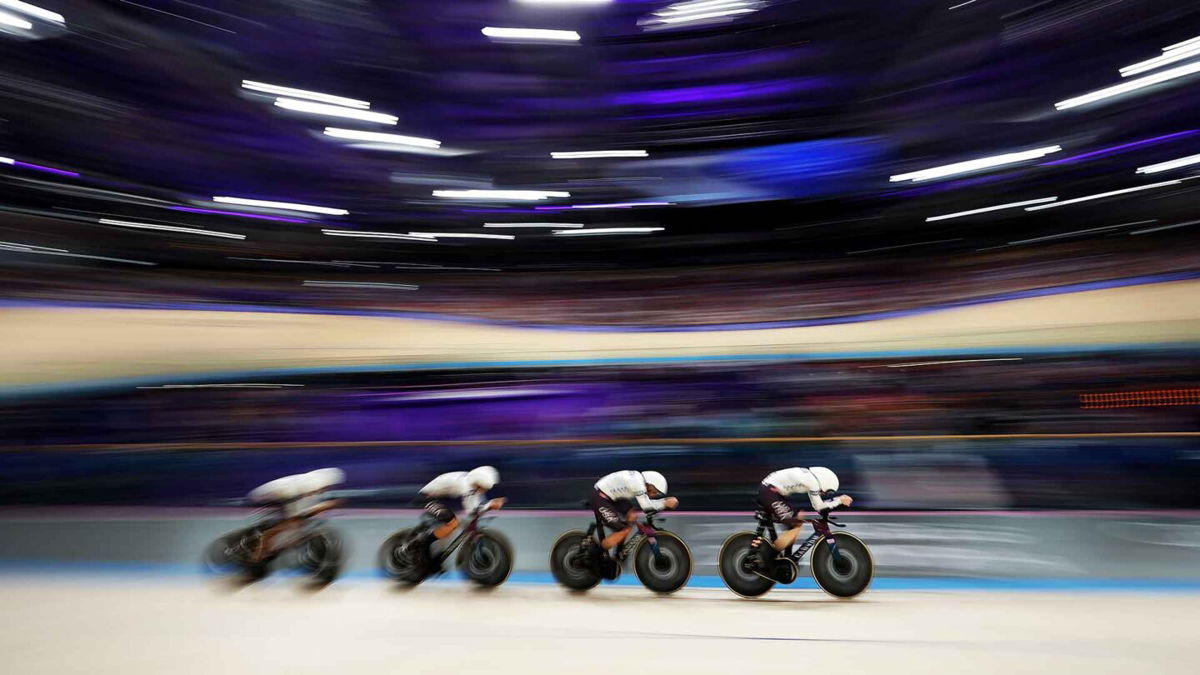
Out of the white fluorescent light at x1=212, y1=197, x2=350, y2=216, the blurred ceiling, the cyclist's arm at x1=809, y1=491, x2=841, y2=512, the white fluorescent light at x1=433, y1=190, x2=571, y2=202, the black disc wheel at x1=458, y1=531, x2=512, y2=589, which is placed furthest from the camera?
the white fluorescent light at x1=433, y1=190, x2=571, y2=202

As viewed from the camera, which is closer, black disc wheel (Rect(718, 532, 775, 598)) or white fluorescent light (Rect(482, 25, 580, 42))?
black disc wheel (Rect(718, 532, 775, 598))

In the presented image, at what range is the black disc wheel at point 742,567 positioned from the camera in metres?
3.64

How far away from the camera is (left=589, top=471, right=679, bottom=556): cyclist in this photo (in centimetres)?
374

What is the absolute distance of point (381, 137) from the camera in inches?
219

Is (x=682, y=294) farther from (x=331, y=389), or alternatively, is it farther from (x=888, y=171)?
(x=331, y=389)

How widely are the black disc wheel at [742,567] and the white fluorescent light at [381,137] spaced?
4.02m

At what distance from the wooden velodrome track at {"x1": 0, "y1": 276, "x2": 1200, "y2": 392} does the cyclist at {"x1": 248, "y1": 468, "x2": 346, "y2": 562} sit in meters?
1.33

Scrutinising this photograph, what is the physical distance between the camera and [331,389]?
5.24m

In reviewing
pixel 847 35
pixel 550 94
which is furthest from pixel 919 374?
pixel 550 94

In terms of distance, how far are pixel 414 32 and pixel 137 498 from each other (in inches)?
152

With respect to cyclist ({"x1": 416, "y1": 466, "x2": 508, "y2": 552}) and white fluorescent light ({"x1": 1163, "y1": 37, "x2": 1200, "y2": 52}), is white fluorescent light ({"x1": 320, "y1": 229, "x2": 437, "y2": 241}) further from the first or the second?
white fluorescent light ({"x1": 1163, "y1": 37, "x2": 1200, "y2": 52})

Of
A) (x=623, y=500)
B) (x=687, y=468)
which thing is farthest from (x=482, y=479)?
(x=687, y=468)

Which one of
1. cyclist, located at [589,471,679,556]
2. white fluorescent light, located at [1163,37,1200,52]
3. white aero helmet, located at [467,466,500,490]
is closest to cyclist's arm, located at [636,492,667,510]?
cyclist, located at [589,471,679,556]

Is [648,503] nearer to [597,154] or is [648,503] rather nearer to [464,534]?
[464,534]
